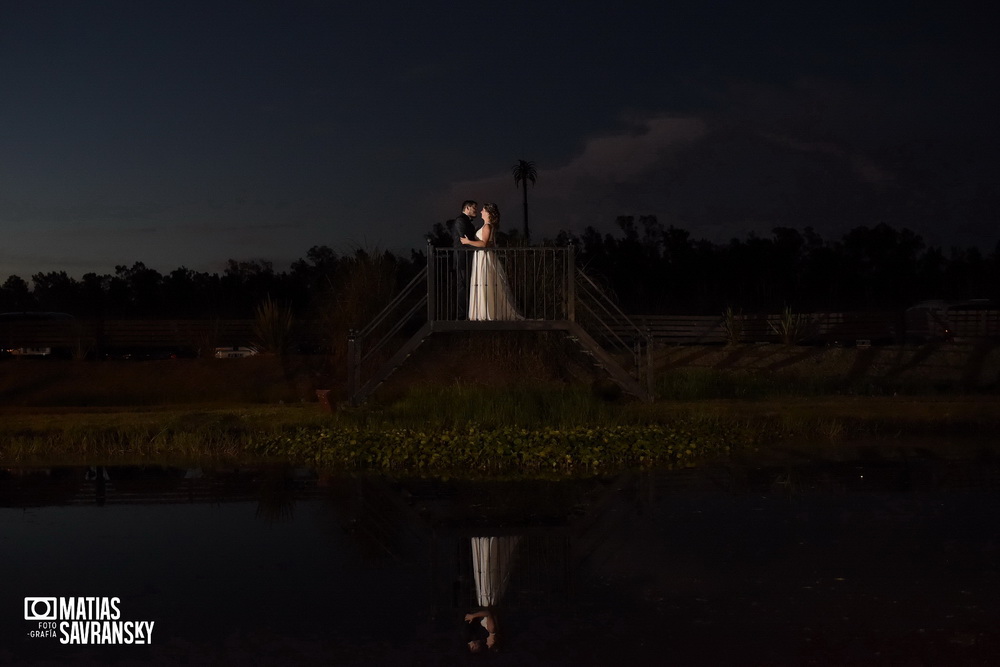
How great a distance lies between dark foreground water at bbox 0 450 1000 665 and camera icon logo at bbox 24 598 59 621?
3 cm

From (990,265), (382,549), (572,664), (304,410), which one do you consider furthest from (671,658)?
(990,265)

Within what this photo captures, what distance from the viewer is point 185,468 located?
1270cm

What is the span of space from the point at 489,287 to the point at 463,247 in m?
0.80

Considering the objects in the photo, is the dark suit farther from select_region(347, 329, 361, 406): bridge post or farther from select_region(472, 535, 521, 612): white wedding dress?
select_region(472, 535, 521, 612): white wedding dress

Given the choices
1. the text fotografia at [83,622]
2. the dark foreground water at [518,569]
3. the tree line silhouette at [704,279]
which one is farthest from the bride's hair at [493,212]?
the tree line silhouette at [704,279]

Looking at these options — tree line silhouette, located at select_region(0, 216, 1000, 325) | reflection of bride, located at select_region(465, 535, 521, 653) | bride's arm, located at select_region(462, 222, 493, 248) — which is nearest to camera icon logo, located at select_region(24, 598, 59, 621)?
reflection of bride, located at select_region(465, 535, 521, 653)

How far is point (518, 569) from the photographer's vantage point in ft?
25.2

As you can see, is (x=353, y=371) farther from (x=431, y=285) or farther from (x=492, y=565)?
(x=492, y=565)

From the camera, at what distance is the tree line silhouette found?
161 ft

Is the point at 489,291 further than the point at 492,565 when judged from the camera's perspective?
Yes

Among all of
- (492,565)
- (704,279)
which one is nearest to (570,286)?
(492,565)

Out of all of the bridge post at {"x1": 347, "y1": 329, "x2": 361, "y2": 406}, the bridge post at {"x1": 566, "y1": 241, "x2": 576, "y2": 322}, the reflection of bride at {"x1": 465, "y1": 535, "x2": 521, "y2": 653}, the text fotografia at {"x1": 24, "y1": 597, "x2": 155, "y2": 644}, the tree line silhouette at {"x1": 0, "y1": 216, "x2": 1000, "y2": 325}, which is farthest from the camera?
the tree line silhouette at {"x1": 0, "y1": 216, "x2": 1000, "y2": 325}

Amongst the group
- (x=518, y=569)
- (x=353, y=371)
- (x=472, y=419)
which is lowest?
(x=518, y=569)

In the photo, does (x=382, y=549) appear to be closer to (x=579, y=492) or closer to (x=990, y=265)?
(x=579, y=492)
